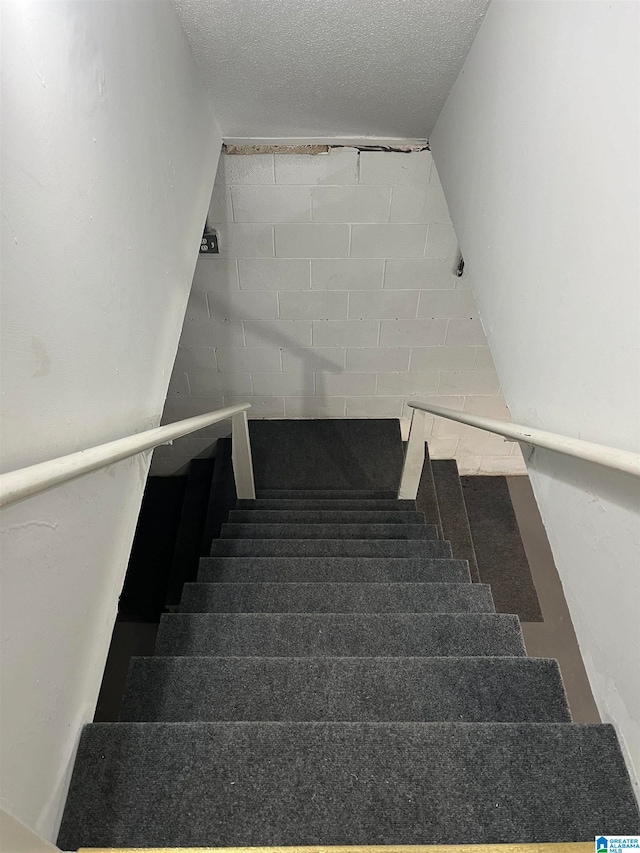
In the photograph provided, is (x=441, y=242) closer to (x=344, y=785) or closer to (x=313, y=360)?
(x=313, y=360)

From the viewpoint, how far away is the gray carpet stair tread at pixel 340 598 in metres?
1.81

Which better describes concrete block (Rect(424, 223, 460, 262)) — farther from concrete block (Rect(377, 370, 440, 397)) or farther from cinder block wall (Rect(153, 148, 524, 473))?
concrete block (Rect(377, 370, 440, 397))

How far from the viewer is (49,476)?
750mm

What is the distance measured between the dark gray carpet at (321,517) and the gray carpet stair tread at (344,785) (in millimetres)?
1757

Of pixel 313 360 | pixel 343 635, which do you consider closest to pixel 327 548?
pixel 343 635

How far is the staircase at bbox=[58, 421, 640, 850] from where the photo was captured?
997 mm

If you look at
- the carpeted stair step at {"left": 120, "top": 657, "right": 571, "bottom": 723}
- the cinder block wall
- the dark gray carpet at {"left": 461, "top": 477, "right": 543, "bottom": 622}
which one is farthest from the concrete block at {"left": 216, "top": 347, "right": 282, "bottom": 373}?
the carpeted stair step at {"left": 120, "top": 657, "right": 571, "bottom": 723}

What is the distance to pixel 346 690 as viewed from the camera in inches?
53.4

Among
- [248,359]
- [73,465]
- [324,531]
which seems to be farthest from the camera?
[248,359]

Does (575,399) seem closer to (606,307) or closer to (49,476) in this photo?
(606,307)

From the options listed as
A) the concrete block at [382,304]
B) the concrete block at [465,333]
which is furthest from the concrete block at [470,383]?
the concrete block at [382,304]

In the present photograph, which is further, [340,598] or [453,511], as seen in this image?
[453,511]

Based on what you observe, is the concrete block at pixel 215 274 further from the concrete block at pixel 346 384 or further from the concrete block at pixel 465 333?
the concrete block at pixel 465 333

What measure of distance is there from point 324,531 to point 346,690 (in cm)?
127
